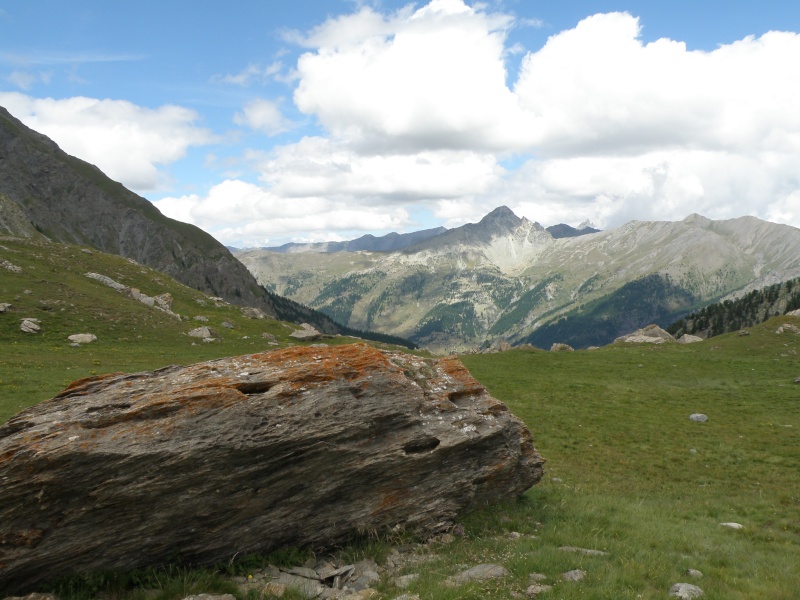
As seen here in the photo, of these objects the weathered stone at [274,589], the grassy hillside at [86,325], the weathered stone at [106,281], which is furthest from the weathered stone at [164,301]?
the weathered stone at [274,589]

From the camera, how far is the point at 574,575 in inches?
429

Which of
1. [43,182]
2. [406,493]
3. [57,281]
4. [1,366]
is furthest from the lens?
[43,182]

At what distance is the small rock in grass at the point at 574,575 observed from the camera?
10.7 meters

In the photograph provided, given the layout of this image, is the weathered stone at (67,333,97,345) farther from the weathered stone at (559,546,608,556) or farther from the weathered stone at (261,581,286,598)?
the weathered stone at (559,546,608,556)

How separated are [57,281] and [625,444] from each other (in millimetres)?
70586

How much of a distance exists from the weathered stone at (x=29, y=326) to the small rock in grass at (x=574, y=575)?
56431mm

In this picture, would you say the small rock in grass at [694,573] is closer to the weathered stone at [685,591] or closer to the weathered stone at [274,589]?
the weathered stone at [685,591]

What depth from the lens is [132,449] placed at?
10461 millimetres

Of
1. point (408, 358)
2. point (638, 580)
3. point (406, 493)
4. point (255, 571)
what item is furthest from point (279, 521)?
point (638, 580)

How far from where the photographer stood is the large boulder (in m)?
9.90

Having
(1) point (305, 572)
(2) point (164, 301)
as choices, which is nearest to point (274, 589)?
(1) point (305, 572)

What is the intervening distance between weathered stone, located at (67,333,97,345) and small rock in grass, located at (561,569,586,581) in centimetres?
5282

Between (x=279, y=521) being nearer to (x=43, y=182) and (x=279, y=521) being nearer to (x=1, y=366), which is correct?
(x=1, y=366)

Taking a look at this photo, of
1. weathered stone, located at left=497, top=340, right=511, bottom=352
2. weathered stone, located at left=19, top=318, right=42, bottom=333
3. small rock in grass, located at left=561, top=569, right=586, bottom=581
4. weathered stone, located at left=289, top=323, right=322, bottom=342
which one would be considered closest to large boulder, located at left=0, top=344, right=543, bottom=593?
small rock in grass, located at left=561, top=569, right=586, bottom=581
